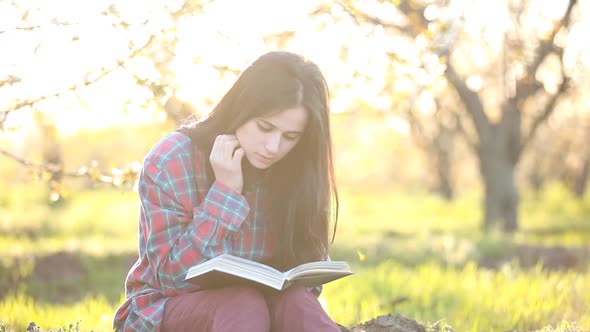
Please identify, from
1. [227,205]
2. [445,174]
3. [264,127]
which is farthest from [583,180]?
[227,205]

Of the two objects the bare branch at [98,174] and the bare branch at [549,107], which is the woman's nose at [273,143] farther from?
the bare branch at [549,107]

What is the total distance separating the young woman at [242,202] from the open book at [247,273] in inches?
4.9

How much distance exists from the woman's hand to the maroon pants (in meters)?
0.39

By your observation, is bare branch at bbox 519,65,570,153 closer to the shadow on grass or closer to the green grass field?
the green grass field

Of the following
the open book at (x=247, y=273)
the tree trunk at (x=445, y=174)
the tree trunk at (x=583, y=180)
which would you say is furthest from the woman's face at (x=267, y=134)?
the tree trunk at (x=583, y=180)

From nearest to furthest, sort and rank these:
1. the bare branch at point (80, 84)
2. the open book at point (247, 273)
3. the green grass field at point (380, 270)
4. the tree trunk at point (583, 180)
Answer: the open book at point (247, 273)
the bare branch at point (80, 84)
the green grass field at point (380, 270)
the tree trunk at point (583, 180)

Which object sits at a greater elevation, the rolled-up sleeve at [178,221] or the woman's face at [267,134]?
the woman's face at [267,134]

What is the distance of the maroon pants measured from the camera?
9.01 ft

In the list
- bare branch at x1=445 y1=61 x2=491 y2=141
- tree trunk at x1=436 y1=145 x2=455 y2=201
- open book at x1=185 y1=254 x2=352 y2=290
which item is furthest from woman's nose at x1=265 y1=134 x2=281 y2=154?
tree trunk at x1=436 y1=145 x2=455 y2=201

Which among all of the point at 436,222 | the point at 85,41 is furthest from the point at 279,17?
the point at 436,222

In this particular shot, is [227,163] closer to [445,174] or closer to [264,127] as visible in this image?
[264,127]

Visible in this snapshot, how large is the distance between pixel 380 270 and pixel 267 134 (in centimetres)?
427

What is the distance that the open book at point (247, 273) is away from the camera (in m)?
2.61

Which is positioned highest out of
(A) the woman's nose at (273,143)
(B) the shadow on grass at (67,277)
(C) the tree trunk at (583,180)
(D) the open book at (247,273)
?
(A) the woman's nose at (273,143)
